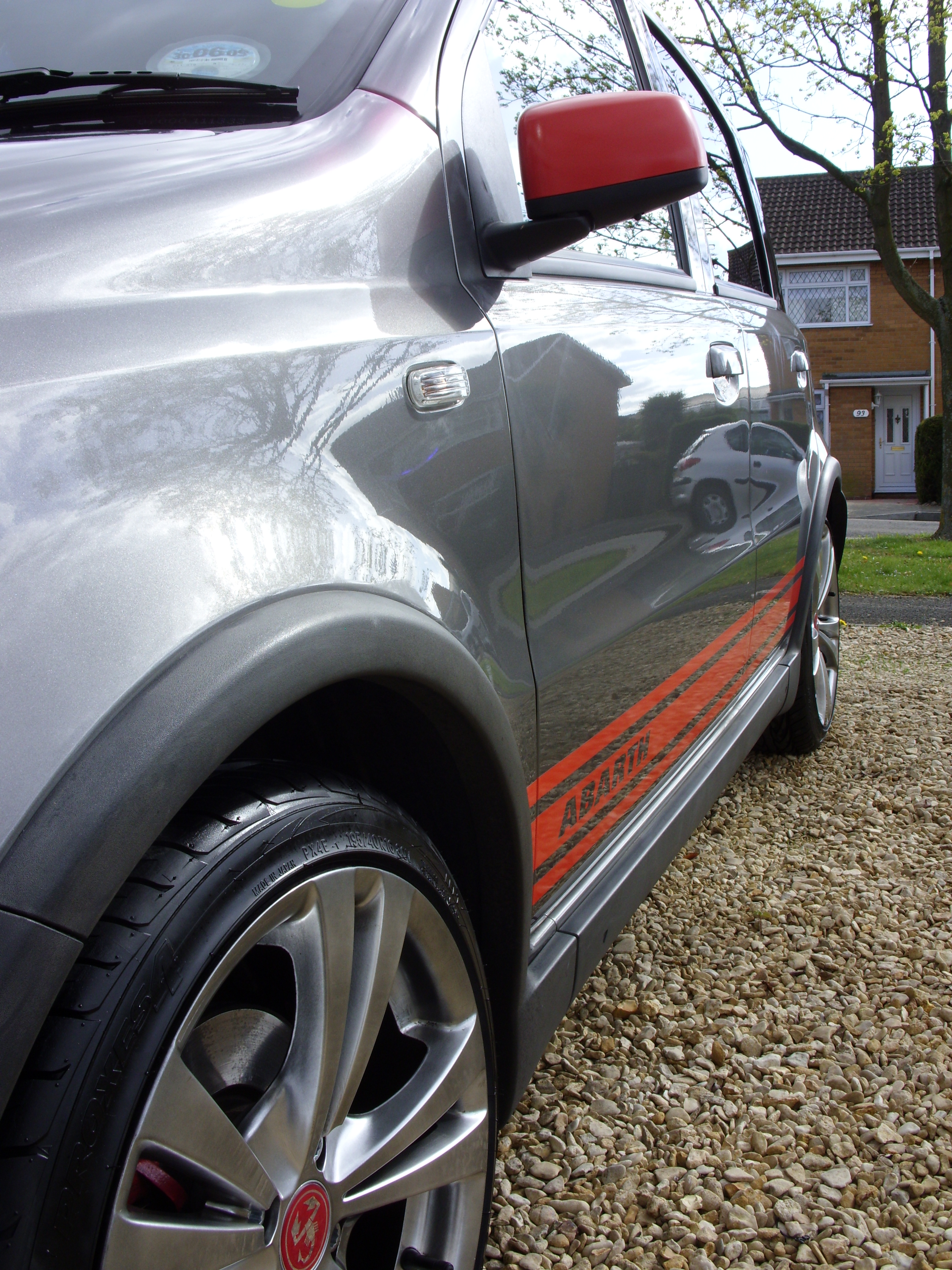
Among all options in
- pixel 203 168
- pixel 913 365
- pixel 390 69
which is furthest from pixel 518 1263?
pixel 913 365

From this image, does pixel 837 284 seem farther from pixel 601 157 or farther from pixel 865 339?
pixel 601 157

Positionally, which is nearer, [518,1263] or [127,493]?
[127,493]

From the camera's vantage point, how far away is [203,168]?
3.39 feet

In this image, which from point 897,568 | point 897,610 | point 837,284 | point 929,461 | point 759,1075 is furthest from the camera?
point 837,284

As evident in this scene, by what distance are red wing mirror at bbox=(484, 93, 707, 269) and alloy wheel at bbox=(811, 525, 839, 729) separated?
7.45 feet

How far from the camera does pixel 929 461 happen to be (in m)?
21.8

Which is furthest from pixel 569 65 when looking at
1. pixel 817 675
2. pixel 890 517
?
pixel 890 517

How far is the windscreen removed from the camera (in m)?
1.33

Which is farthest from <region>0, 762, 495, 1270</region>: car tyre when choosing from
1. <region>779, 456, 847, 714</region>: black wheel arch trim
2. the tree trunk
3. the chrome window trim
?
the tree trunk

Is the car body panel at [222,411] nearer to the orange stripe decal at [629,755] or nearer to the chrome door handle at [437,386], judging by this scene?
the chrome door handle at [437,386]

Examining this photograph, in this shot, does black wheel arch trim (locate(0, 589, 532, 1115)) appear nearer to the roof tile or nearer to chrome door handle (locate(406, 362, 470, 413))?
chrome door handle (locate(406, 362, 470, 413))

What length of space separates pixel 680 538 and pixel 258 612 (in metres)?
1.20

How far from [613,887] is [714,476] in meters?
0.92

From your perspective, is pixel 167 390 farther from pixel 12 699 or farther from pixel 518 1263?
pixel 518 1263
